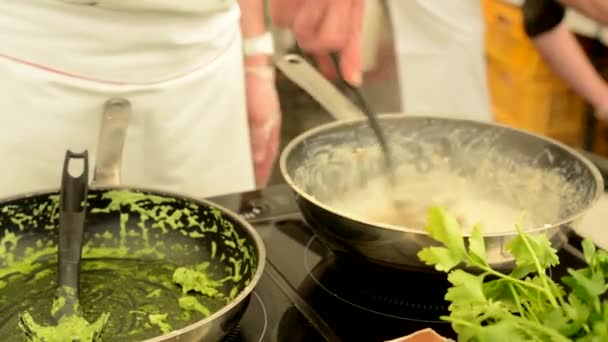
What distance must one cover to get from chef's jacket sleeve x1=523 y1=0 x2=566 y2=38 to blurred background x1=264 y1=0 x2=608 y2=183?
0.50 meters

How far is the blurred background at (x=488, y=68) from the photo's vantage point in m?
2.18

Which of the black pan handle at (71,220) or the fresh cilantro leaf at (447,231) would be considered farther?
the black pan handle at (71,220)

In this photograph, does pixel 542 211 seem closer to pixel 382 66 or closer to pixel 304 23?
pixel 304 23

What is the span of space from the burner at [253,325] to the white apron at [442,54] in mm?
1548

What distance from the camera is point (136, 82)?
2.98ft

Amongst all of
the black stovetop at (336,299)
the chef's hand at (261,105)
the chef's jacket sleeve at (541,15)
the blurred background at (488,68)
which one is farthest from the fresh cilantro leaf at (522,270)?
the blurred background at (488,68)

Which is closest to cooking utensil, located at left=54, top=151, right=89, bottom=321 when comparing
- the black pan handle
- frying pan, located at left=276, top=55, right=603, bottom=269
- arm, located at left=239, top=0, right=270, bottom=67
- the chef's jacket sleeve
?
the black pan handle

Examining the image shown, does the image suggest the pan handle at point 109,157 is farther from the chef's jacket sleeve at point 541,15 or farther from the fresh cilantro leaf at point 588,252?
the chef's jacket sleeve at point 541,15

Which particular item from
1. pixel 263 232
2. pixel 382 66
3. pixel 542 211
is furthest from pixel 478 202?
pixel 382 66

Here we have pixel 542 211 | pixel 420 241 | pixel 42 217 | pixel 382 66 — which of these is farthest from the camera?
pixel 382 66

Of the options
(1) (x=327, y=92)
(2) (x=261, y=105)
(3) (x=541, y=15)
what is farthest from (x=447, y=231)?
(3) (x=541, y=15)

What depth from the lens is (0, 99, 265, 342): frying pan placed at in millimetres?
689

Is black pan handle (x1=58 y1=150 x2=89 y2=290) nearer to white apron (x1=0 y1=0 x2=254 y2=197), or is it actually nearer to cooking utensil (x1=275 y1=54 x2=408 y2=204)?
white apron (x1=0 y1=0 x2=254 y2=197)

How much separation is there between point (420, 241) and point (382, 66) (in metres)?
2.75
